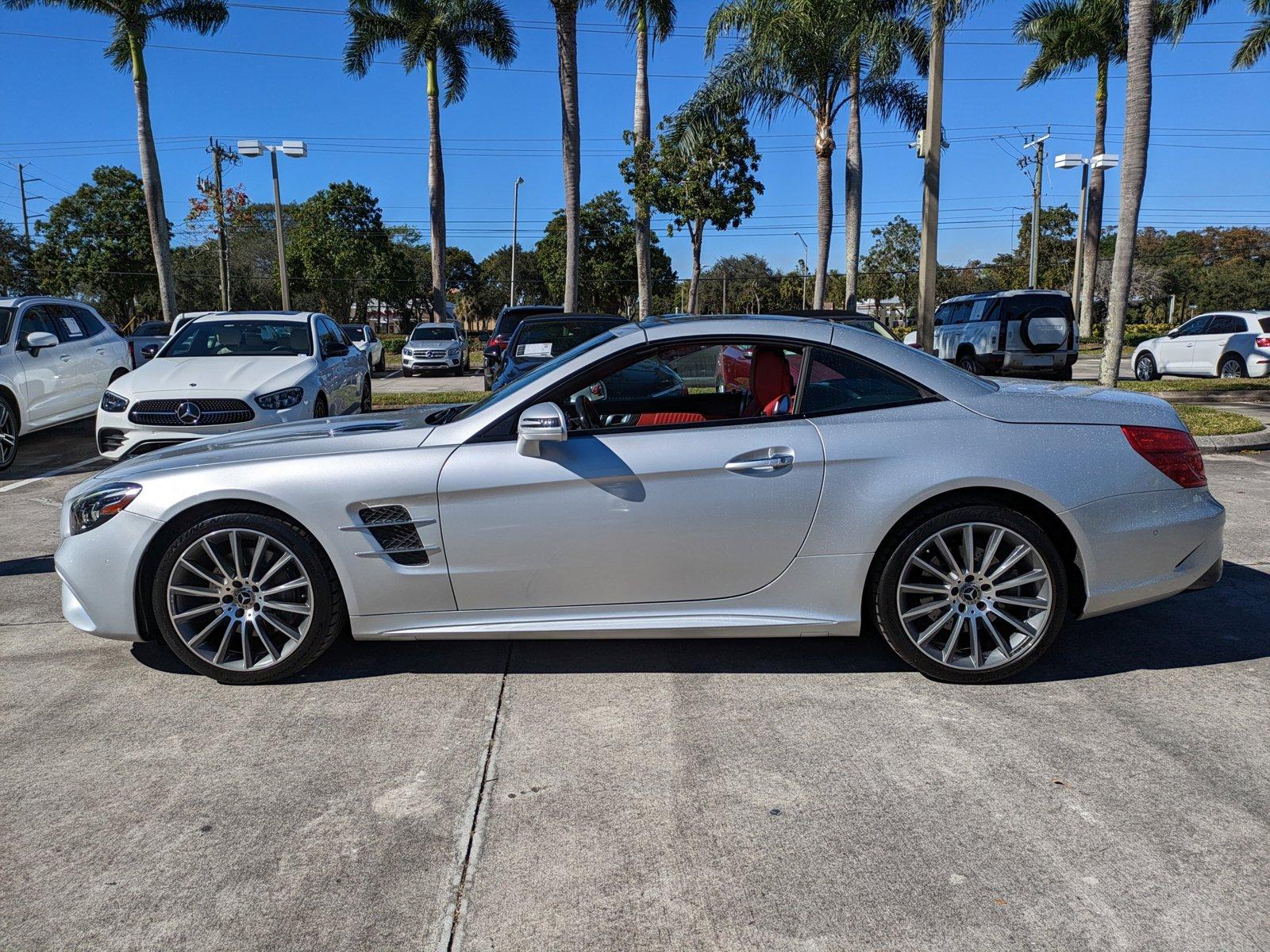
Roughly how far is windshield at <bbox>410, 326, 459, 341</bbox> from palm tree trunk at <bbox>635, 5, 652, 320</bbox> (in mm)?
5422

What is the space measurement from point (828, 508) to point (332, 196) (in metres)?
55.1

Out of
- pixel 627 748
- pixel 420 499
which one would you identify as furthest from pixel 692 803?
pixel 420 499

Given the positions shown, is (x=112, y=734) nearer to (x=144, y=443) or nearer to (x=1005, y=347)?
(x=144, y=443)

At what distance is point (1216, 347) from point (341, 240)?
4621 cm

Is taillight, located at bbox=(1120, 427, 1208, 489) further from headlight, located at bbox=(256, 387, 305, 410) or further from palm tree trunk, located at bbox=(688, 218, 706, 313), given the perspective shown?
palm tree trunk, located at bbox=(688, 218, 706, 313)

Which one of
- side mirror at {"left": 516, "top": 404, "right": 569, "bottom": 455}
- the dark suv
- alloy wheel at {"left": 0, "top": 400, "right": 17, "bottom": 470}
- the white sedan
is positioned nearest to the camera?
side mirror at {"left": 516, "top": 404, "right": 569, "bottom": 455}

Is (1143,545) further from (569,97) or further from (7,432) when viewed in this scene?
(569,97)

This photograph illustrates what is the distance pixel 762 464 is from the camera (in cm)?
379

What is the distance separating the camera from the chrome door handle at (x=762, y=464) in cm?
378

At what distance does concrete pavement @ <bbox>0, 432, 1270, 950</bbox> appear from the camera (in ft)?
8.10

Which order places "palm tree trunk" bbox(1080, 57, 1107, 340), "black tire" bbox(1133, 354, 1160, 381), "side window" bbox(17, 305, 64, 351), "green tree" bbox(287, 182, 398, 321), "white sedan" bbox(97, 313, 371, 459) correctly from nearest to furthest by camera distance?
1. "white sedan" bbox(97, 313, 371, 459)
2. "side window" bbox(17, 305, 64, 351)
3. "black tire" bbox(1133, 354, 1160, 381)
4. "palm tree trunk" bbox(1080, 57, 1107, 340)
5. "green tree" bbox(287, 182, 398, 321)

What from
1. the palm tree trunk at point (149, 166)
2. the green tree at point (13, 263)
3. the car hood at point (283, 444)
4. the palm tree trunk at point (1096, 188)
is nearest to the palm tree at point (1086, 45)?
the palm tree trunk at point (1096, 188)

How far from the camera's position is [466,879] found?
2631 millimetres

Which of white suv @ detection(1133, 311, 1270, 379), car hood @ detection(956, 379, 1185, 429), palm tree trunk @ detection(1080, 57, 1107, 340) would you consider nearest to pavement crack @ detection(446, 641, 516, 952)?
car hood @ detection(956, 379, 1185, 429)
